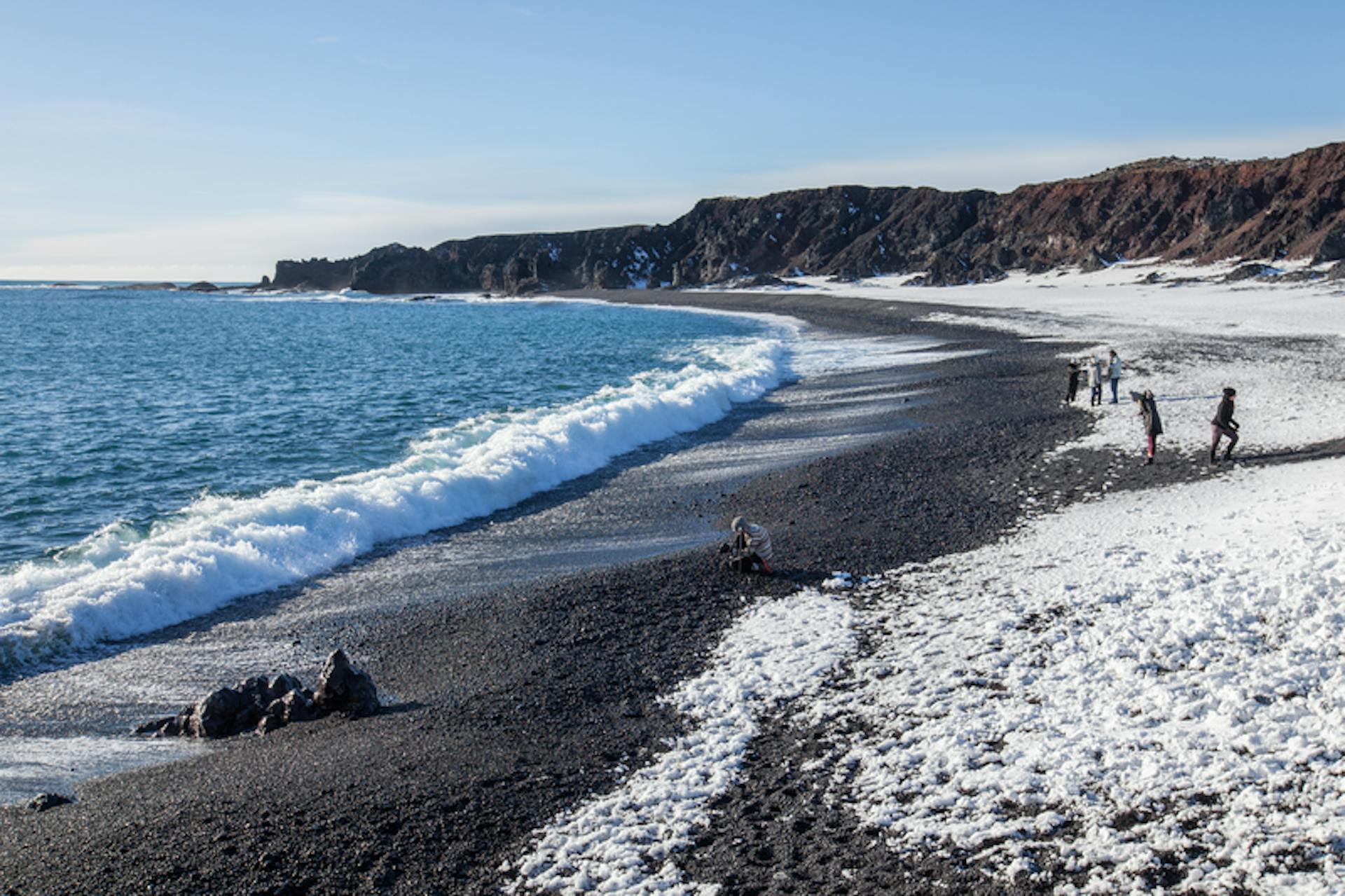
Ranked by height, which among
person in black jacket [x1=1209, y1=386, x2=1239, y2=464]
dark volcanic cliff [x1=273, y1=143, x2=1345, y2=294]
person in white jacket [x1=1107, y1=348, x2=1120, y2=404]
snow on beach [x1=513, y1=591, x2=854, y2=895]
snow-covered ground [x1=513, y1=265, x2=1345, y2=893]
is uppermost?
dark volcanic cliff [x1=273, y1=143, x2=1345, y2=294]

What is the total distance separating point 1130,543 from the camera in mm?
11961

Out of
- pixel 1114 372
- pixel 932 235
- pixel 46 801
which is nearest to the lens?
pixel 46 801

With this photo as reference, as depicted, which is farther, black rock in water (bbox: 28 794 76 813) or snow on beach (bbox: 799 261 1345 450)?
snow on beach (bbox: 799 261 1345 450)

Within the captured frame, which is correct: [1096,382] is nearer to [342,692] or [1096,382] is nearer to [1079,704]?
[1079,704]

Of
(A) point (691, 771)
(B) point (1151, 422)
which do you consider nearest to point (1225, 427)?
(B) point (1151, 422)

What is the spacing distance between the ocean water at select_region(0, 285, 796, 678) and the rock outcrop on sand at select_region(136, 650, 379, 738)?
3266 mm

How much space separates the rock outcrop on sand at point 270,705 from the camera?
876 cm

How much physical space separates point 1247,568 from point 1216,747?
3.75m

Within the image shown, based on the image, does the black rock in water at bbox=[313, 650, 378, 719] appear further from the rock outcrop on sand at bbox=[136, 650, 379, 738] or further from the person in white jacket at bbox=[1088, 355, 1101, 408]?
the person in white jacket at bbox=[1088, 355, 1101, 408]

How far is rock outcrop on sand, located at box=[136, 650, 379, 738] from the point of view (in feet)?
28.7

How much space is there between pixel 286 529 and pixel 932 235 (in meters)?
120

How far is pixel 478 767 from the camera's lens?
775 centimetres

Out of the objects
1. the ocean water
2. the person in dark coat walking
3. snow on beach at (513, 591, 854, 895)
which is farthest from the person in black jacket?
Answer: the ocean water

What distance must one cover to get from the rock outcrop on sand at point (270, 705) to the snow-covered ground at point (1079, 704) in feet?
10.1
